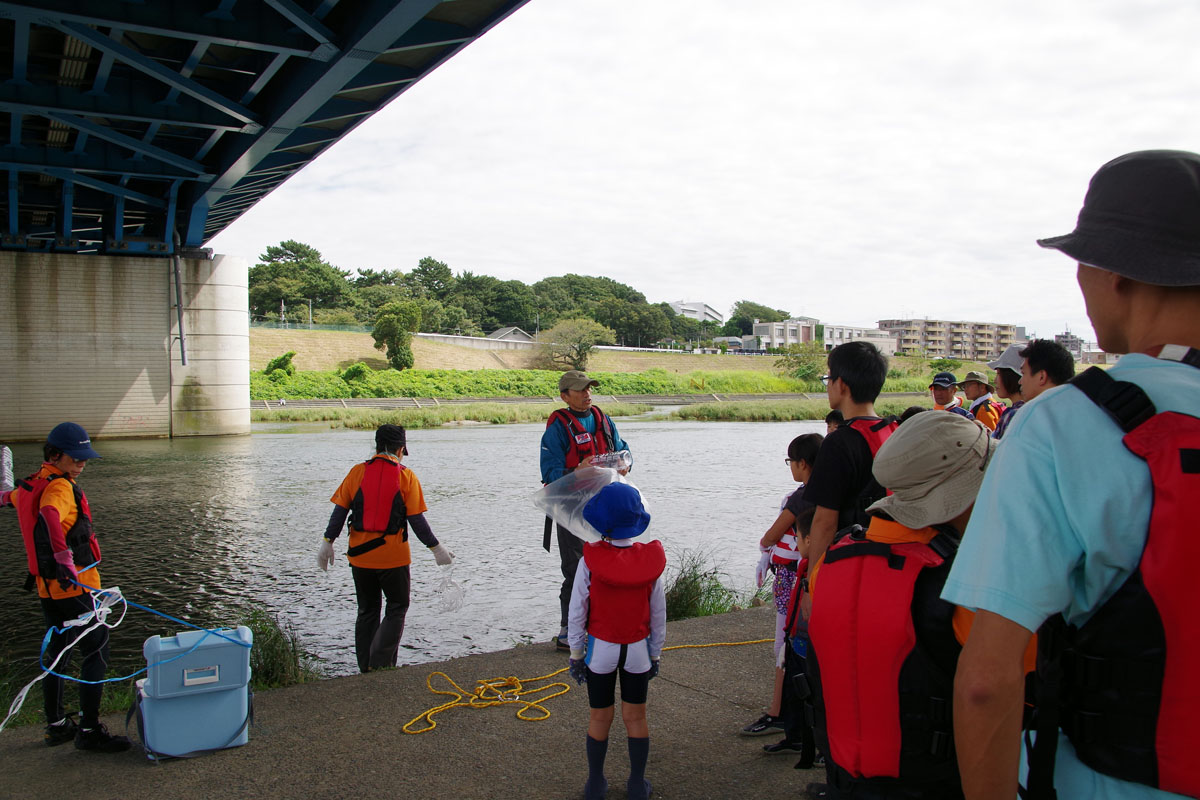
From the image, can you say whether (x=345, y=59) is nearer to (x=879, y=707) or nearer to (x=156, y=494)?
(x=156, y=494)

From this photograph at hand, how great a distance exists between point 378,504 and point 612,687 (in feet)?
9.05

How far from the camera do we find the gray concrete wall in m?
28.0

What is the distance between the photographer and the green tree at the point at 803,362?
246 ft

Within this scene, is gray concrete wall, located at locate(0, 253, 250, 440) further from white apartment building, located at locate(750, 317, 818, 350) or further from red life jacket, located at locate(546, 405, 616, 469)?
white apartment building, located at locate(750, 317, 818, 350)

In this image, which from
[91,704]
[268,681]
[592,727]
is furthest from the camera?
[268,681]

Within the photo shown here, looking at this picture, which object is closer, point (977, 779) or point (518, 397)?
point (977, 779)

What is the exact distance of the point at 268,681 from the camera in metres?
5.99

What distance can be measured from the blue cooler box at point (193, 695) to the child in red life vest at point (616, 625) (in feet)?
6.08

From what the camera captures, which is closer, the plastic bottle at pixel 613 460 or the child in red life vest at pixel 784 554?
the child in red life vest at pixel 784 554

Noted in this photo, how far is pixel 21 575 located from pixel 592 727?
10.2 m

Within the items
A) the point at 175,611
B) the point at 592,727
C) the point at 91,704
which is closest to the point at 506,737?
the point at 592,727

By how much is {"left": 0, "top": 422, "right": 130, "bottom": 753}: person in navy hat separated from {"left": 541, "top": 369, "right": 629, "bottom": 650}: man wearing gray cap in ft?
9.52

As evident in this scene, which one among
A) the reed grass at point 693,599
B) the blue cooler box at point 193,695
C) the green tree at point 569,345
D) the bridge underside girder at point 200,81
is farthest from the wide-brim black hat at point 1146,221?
the green tree at point 569,345

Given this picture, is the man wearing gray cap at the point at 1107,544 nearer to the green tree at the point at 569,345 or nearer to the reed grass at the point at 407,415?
the reed grass at the point at 407,415
